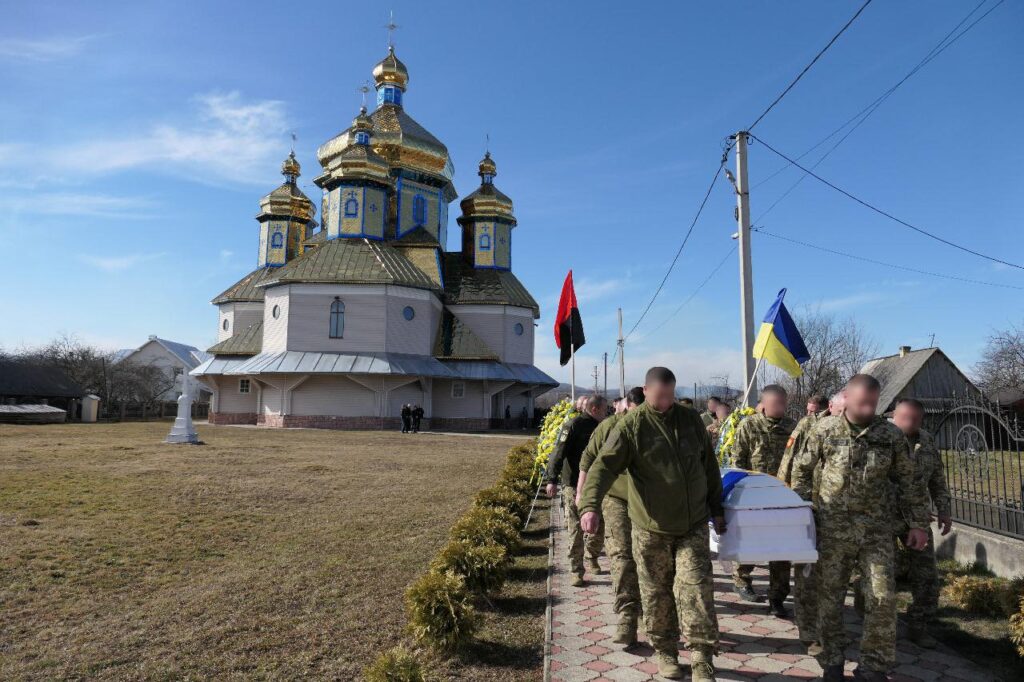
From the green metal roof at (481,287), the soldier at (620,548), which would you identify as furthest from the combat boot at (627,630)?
the green metal roof at (481,287)

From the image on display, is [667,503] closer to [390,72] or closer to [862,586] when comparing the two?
[862,586]

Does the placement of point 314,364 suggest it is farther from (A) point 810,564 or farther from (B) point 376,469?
(A) point 810,564

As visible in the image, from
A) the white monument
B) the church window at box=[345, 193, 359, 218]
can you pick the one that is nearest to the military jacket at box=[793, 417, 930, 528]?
the white monument

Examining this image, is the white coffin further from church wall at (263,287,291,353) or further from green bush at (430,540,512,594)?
church wall at (263,287,291,353)

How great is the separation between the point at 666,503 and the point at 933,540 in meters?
2.60

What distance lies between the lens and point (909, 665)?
444cm

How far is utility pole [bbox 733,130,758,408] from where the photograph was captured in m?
9.59

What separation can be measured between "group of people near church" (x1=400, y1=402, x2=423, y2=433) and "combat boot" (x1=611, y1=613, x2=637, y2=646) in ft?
86.8

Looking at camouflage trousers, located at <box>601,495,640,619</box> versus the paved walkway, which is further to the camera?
camouflage trousers, located at <box>601,495,640,619</box>

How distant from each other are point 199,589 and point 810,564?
16.9 ft

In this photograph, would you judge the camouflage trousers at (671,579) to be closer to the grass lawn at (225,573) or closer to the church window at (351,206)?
the grass lawn at (225,573)

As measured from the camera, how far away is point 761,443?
5.86 meters

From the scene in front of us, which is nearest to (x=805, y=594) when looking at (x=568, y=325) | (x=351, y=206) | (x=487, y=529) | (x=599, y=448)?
(x=599, y=448)

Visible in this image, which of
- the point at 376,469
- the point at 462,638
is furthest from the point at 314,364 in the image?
the point at 462,638
